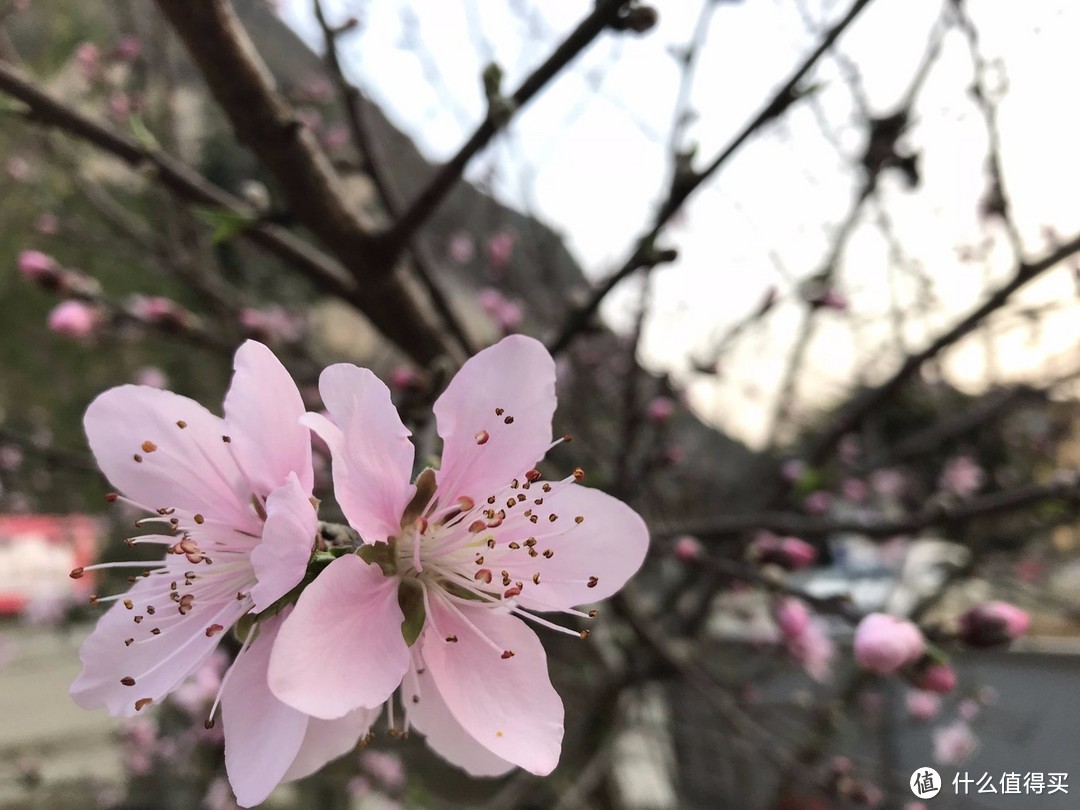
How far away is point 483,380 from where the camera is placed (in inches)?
24.0

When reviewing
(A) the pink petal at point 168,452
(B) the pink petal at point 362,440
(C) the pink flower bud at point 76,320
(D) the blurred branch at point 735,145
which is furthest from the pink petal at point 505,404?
(C) the pink flower bud at point 76,320

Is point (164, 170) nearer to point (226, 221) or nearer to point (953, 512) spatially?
point (226, 221)

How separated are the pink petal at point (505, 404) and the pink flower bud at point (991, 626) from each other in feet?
2.42

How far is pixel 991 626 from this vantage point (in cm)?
93

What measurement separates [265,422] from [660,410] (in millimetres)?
1526

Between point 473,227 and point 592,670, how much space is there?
2914 millimetres

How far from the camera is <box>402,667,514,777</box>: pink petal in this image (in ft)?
2.12

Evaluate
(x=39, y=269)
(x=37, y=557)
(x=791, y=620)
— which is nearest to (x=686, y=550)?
(x=791, y=620)

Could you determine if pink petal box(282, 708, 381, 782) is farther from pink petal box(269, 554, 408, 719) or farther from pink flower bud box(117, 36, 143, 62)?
pink flower bud box(117, 36, 143, 62)

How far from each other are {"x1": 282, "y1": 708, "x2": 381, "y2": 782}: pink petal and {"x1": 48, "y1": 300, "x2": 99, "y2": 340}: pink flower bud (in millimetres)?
1505

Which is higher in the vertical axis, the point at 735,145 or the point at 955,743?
the point at 735,145

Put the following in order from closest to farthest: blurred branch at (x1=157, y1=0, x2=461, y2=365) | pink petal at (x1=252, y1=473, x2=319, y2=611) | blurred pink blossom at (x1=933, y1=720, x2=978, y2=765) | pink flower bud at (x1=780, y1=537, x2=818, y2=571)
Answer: pink petal at (x1=252, y1=473, x2=319, y2=611), blurred branch at (x1=157, y1=0, x2=461, y2=365), pink flower bud at (x1=780, y1=537, x2=818, y2=571), blurred pink blossom at (x1=933, y1=720, x2=978, y2=765)

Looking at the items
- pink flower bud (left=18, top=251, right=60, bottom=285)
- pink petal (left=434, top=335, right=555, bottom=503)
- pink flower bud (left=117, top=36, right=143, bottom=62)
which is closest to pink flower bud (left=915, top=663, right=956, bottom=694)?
pink petal (left=434, top=335, right=555, bottom=503)

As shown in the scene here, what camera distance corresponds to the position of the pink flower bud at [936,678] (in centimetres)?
86
